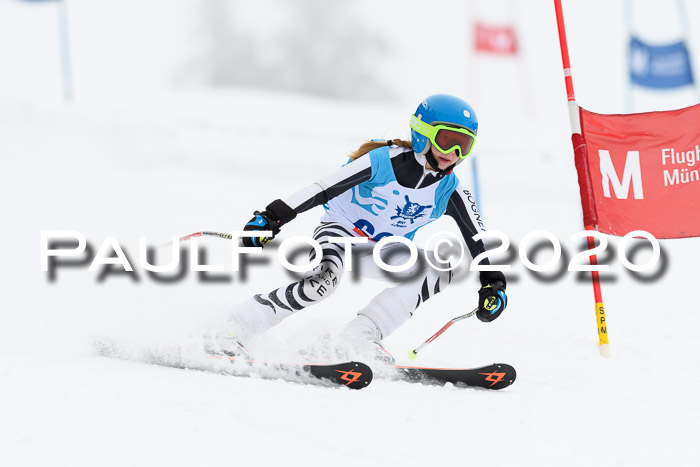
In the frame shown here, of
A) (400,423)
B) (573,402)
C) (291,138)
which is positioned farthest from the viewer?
(291,138)

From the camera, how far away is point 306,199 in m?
3.96

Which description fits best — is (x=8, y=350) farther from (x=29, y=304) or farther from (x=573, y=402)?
(x=573, y=402)

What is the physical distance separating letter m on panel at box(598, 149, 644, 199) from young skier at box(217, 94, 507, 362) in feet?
4.62

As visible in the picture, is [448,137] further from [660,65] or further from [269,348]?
→ [660,65]

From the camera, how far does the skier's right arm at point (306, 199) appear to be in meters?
3.80

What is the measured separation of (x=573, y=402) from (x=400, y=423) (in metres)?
1.13

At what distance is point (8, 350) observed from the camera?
3.84 metres

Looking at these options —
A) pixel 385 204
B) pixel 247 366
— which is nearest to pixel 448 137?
pixel 385 204

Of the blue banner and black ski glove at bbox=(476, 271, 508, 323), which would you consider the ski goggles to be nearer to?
black ski glove at bbox=(476, 271, 508, 323)

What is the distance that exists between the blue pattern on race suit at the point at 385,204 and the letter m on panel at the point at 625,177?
149 centimetres

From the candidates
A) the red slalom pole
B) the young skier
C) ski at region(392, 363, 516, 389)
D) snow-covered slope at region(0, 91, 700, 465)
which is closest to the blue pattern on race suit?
the young skier

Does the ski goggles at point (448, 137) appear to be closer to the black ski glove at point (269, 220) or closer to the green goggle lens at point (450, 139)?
the green goggle lens at point (450, 139)

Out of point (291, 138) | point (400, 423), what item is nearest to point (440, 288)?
point (400, 423)

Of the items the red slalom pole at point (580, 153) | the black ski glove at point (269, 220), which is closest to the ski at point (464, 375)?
the black ski glove at point (269, 220)
